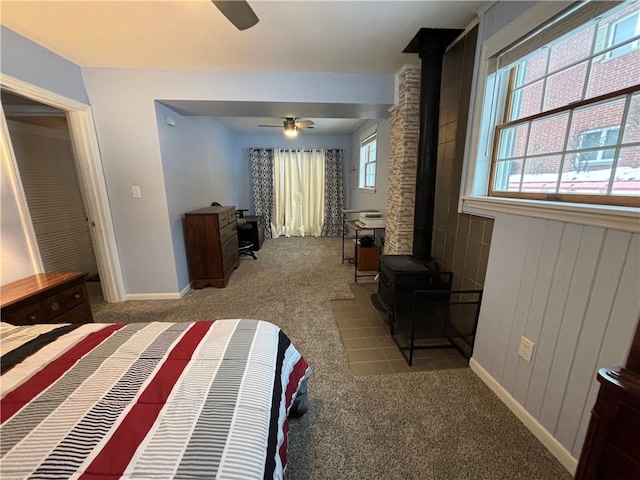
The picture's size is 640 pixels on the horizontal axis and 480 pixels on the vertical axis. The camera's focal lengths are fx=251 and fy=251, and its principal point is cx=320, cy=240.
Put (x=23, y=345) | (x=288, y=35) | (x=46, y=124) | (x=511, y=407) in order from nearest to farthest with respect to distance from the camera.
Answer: (x=23, y=345) → (x=511, y=407) → (x=288, y=35) → (x=46, y=124)

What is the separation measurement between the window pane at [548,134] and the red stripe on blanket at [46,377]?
2462mm

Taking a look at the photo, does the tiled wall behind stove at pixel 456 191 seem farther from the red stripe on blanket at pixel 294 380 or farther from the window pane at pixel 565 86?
the red stripe on blanket at pixel 294 380

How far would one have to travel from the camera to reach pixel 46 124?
10.0ft

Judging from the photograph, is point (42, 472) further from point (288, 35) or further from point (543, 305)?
point (288, 35)

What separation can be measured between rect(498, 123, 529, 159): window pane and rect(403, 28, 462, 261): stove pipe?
1.71ft

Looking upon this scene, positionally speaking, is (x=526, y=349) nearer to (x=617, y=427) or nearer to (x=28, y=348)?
(x=617, y=427)

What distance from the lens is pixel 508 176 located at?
67.0 inches

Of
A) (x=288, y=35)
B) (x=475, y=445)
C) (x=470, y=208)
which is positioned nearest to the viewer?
(x=475, y=445)

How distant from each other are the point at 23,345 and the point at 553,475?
2.39 metres

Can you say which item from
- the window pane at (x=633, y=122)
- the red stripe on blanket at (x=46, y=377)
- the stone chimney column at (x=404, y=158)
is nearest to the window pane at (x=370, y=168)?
the stone chimney column at (x=404, y=158)

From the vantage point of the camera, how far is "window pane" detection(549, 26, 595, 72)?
1.20 metres

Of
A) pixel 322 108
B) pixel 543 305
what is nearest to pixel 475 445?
pixel 543 305

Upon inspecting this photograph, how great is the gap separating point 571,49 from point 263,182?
210 inches

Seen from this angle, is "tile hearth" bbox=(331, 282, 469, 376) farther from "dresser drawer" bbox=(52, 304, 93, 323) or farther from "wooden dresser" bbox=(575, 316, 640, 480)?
"dresser drawer" bbox=(52, 304, 93, 323)
